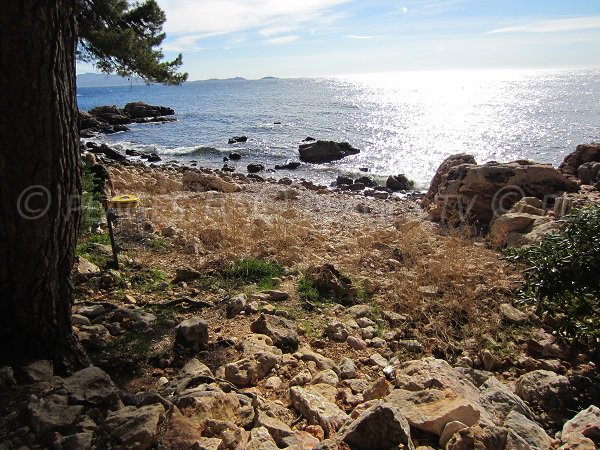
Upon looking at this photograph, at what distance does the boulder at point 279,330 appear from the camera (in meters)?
4.52

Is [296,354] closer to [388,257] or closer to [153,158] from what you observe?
[388,257]

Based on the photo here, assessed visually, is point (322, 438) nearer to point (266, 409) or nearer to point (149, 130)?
point (266, 409)

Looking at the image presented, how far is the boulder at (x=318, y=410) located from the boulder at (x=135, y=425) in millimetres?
1029

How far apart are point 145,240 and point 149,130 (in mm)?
40574

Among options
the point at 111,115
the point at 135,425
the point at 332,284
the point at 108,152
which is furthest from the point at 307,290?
the point at 111,115

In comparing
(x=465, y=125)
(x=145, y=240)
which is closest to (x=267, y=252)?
(x=145, y=240)

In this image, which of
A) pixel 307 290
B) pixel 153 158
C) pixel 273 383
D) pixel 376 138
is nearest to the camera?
pixel 273 383

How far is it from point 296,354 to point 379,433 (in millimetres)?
1827

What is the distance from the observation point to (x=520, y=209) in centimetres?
983

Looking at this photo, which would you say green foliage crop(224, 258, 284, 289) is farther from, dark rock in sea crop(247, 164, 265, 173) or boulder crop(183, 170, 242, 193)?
dark rock in sea crop(247, 164, 265, 173)

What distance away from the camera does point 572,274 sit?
3.83 metres

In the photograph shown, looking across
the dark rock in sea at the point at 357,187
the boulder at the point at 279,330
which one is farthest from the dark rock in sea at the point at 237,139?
the boulder at the point at 279,330

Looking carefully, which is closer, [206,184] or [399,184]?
[206,184]

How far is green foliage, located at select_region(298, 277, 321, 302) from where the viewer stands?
5.89 m
